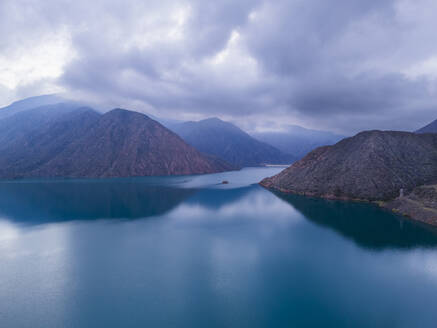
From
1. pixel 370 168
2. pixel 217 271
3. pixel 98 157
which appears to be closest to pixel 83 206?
pixel 217 271

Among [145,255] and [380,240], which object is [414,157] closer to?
[380,240]

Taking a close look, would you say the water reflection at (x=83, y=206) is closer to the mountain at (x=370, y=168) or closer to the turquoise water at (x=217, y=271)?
the turquoise water at (x=217, y=271)

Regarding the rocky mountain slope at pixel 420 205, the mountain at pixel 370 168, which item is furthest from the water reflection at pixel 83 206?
the rocky mountain slope at pixel 420 205

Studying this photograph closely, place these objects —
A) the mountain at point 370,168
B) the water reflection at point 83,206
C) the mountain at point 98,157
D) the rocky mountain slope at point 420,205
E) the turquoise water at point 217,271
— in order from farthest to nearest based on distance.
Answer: the mountain at point 98,157 → the mountain at point 370,168 → the water reflection at point 83,206 → the rocky mountain slope at point 420,205 → the turquoise water at point 217,271

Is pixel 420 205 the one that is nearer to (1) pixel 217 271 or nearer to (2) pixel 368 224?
(2) pixel 368 224

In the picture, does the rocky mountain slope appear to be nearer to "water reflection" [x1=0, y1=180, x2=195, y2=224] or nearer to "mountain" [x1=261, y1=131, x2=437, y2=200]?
"mountain" [x1=261, y1=131, x2=437, y2=200]

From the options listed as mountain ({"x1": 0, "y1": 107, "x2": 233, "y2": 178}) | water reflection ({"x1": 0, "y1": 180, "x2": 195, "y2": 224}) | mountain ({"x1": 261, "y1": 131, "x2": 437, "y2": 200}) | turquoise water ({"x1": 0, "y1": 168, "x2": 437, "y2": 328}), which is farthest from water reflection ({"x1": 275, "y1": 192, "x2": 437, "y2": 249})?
mountain ({"x1": 0, "y1": 107, "x2": 233, "y2": 178})

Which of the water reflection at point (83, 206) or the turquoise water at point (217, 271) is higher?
the water reflection at point (83, 206)
